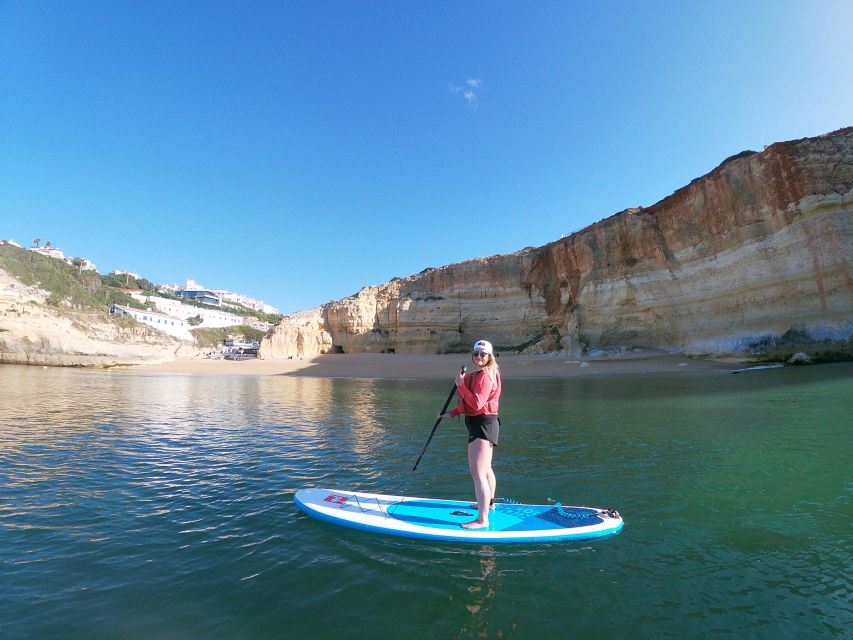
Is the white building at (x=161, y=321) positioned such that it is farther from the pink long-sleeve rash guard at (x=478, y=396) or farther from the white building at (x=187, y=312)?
the pink long-sleeve rash guard at (x=478, y=396)

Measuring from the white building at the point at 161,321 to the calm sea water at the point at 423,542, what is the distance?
7639cm

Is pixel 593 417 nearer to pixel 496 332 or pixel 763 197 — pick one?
pixel 763 197

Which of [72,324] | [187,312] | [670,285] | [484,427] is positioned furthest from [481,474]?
[187,312]

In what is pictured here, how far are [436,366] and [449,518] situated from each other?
3039 centimetres

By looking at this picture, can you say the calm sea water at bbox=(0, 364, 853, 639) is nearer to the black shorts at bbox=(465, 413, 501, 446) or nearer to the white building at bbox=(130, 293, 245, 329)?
the black shorts at bbox=(465, 413, 501, 446)

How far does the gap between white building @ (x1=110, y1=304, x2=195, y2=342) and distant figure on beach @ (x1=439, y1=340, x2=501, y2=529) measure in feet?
272

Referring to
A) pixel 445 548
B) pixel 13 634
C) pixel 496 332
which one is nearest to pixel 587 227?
pixel 496 332

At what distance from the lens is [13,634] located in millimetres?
3055

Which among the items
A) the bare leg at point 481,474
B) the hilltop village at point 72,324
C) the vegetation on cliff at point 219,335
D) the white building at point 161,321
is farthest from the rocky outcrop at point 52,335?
the bare leg at point 481,474

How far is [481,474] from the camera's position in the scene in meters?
4.71

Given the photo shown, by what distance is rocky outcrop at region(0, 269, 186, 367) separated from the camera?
138 ft

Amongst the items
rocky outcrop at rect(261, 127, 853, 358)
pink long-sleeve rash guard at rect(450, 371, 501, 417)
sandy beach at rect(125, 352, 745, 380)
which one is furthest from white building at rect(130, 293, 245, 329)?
pink long-sleeve rash guard at rect(450, 371, 501, 417)

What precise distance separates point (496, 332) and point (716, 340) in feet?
63.4

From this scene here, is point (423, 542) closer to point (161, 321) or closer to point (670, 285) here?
point (670, 285)
